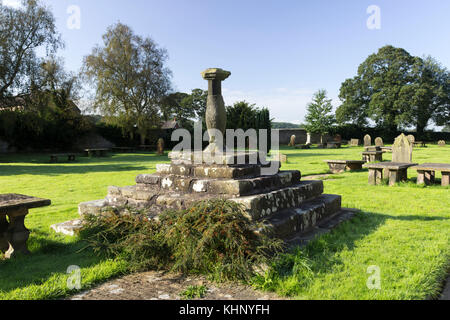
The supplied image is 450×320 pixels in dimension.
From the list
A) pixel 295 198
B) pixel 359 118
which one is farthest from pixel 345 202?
pixel 359 118

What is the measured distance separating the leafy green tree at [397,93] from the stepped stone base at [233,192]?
1567 inches

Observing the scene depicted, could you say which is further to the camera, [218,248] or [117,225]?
[117,225]

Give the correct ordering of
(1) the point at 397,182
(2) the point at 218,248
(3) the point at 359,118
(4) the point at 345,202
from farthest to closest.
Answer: (3) the point at 359,118
(1) the point at 397,182
(4) the point at 345,202
(2) the point at 218,248

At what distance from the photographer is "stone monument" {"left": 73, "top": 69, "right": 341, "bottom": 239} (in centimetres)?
426

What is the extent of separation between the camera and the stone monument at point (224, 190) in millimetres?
4256

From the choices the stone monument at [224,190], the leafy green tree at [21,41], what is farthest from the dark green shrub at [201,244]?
the leafy green tree at [21,41]

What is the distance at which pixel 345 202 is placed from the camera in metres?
6.83

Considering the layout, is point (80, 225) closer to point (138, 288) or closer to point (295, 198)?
point (138, 288)

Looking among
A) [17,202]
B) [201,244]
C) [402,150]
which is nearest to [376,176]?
[402,150]

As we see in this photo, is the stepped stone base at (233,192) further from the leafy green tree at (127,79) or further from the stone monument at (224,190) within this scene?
the leafy green tree at (127,79)

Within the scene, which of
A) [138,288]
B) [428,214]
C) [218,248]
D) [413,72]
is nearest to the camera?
[138,288]

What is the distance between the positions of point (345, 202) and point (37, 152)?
96.9 ft

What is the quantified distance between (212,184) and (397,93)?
42.5 meters
